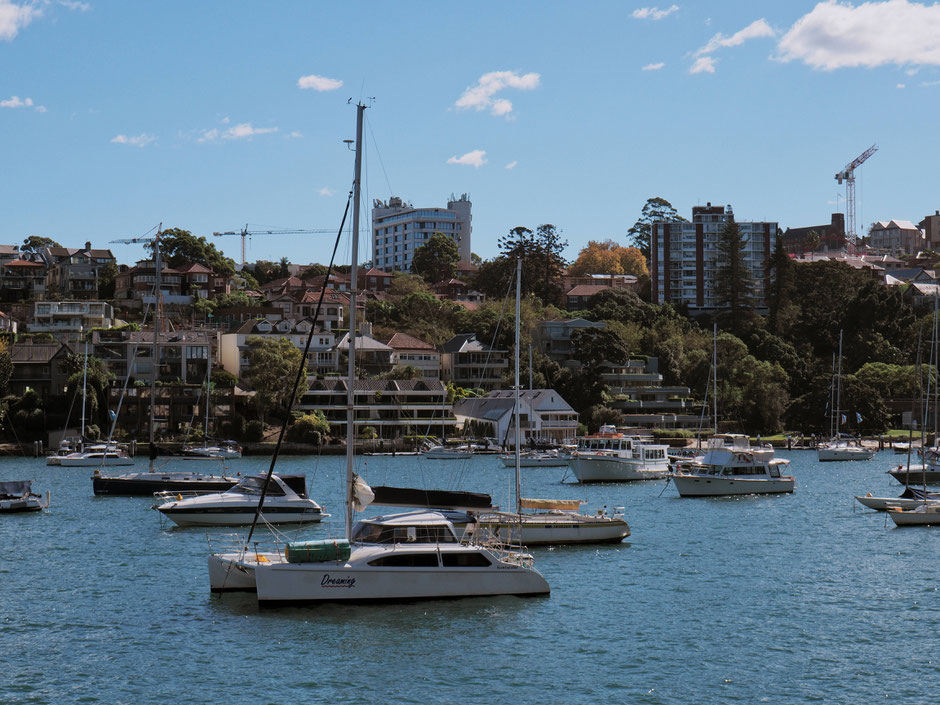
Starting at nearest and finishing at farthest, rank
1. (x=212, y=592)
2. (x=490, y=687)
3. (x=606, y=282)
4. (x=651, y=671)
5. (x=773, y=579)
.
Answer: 1. (x=490, y=687)
2. (x=651, y=671)
3. (x=212, y=592)
4. (x=773, y=579)
5. (x=606, y=282)

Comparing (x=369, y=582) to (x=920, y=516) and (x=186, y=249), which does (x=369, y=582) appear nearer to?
(x=920, y=516)

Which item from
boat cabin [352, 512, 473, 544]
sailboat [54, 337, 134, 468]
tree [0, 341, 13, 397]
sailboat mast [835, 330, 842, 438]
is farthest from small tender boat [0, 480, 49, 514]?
sailboat mast [835, 330, 842, 438]

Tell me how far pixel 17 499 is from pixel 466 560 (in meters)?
29.7

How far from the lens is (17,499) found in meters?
52.0

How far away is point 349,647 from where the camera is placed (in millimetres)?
26891

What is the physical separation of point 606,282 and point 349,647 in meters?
158

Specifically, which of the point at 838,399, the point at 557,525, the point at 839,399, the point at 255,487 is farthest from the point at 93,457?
the point at 839,399

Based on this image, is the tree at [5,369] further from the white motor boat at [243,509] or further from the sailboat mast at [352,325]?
the sailboat mast at [352,325]

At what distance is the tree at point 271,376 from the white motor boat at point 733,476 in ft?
164

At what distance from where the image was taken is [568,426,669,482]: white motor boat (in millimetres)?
76062

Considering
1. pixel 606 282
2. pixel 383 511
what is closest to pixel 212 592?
pixel 383 511

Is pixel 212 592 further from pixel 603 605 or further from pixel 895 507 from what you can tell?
pixel 895 507

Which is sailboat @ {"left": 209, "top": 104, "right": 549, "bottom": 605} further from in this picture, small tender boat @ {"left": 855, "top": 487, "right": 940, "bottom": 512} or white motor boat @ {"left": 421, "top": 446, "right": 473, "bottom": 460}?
white motor boat @ {"left": 421, "top": 446, "right": 473, "bottom": 460}

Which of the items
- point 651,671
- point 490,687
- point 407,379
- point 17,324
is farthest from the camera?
point 17,324
